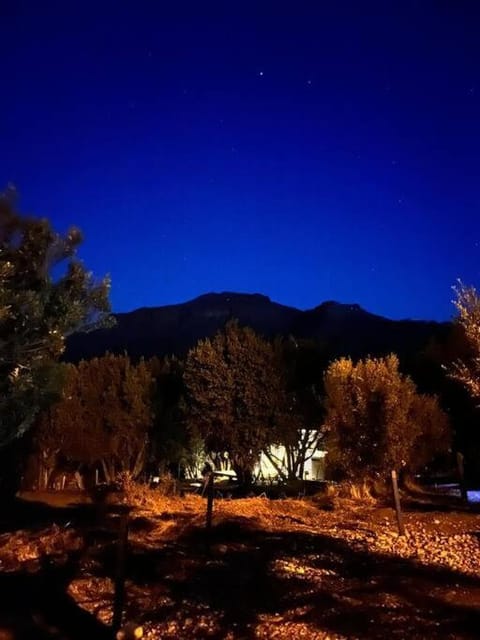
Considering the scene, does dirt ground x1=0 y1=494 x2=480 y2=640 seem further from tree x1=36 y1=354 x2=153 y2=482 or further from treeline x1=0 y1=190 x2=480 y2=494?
tree x1=36 y1=354 x2=153 y2=482

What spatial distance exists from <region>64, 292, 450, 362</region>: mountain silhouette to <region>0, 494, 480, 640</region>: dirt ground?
34413mm

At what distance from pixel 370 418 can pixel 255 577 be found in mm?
8883

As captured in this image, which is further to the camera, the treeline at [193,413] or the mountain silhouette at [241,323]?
the mountain silhouette at [241,323]

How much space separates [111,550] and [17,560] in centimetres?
171

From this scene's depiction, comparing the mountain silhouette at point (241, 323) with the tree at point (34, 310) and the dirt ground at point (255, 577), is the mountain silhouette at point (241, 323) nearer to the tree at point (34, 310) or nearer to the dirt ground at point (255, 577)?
the dirt ground at point (255, 577)

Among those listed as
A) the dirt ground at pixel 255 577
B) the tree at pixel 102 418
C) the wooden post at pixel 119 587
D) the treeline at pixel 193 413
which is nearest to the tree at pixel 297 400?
the treeline at pixel 193 413

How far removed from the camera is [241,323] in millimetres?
75688

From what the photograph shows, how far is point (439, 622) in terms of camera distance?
6844mm

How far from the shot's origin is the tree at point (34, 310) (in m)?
11.3

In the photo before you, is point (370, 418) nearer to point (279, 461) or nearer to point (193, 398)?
point (193, 398)

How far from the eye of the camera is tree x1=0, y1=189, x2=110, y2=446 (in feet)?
37.1

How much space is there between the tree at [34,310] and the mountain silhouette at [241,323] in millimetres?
36154

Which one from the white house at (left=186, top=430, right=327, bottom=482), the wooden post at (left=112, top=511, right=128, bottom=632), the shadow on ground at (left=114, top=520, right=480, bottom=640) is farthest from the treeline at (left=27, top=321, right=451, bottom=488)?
the wooden post at (left=112, top=511, right=128, bottom=632)

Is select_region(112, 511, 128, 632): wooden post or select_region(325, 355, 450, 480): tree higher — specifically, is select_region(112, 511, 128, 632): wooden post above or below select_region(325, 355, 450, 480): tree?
below
